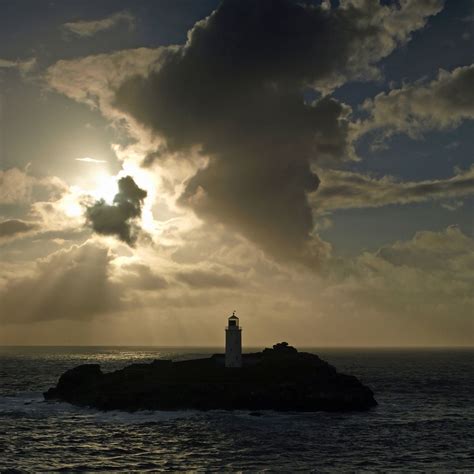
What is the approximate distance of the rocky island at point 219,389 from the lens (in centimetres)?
6562

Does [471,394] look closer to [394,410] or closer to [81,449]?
[394,410]

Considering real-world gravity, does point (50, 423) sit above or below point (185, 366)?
below

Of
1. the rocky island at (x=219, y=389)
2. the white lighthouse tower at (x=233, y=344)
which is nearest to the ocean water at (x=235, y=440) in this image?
the rocky island at (x=219, y=389)

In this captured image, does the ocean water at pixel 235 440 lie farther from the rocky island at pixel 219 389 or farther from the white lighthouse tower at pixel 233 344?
the white lighthouse tower at pixel 233 344

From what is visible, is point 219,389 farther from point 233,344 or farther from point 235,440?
point 235,440

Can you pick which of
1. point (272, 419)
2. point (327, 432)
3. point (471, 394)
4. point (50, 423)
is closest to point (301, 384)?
point (272, 419)

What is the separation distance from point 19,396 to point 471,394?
71.2m

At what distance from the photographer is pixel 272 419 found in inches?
2351

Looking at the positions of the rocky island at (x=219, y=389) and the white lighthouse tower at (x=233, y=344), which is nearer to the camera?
the rocky island at (x=219, y=389)

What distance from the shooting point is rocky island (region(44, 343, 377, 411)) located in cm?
6562

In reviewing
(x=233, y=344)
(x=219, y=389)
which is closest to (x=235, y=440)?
(x=219, y=389)

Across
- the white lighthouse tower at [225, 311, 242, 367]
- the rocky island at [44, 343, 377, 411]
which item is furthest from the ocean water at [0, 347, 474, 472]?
the white lighthouse tower at [225, 311, 242, 367]

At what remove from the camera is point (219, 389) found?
66.6 metres

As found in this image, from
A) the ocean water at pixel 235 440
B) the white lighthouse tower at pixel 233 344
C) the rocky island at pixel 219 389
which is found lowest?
the ocean water at pixel 235 440
